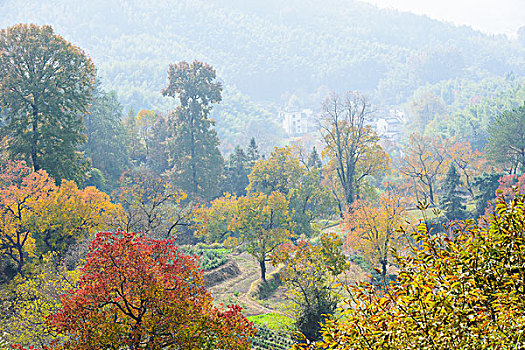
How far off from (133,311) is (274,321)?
11.7 meters

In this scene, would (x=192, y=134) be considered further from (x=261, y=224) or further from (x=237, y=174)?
(x=261, y=224)

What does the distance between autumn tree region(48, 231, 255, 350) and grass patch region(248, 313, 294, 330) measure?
8.57 m

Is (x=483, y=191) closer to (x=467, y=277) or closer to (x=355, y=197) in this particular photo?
(x=355, y=197)

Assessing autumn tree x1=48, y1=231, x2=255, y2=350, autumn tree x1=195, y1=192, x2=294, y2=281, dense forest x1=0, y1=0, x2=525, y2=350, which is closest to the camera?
dense forest x1=0, y1=0, x2=525, y2=350

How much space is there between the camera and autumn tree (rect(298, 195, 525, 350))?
5.36 m

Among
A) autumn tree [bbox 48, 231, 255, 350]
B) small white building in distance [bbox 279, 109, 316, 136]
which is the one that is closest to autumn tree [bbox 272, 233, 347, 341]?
autumn tree [bbox 48, 231, 255, 350]

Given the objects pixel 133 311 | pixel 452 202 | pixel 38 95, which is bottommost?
pixel 452 202

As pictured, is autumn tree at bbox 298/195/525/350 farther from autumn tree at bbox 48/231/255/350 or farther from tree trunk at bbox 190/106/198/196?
tree trunk at bbox 190/106/198/196

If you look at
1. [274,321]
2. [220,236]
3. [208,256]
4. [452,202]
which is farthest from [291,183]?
[274,321]

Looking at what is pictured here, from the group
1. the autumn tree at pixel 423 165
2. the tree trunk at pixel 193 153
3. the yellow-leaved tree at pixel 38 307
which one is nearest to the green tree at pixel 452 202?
the autumn tree at pixel 423 165

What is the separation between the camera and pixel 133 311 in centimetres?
1155

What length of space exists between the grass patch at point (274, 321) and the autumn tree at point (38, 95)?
15.9m

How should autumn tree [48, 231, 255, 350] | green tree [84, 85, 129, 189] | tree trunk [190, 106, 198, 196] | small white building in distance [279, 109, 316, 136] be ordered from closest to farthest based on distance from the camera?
autumn tree [48, 231, 255, 350], tree trunk [190, 106, 198, 196], green tree [84, 85, 129, 189], small white building in distance [279, 109, 316, 136]

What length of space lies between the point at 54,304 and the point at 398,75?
7434 inches
